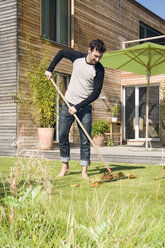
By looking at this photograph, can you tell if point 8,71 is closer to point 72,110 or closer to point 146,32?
point 72,110

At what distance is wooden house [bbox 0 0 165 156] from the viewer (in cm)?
830

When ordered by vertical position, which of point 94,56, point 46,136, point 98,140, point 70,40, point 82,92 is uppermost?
point 70,40

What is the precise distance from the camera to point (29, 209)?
5.75 feet

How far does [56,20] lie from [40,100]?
2.79 meters

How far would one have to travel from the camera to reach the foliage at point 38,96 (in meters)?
8.23

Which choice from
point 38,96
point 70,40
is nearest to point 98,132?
point 38,96

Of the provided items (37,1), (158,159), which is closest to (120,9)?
(37,1)

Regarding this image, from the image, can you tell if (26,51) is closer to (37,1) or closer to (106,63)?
(37,1)

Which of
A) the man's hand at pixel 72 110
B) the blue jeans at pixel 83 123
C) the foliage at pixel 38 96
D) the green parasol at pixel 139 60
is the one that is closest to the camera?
the man's hand at pixel 72 110

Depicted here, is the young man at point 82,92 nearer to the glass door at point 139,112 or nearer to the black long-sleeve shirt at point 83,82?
the black long-sleeve shirt at point 83,82

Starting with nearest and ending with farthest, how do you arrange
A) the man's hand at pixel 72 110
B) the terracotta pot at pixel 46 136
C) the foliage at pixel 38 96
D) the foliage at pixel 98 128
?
the man's hand at pixel 72 110
the terracotta pot at pixel 46 136
the foliage at pixel 38 96
the foliage at pixel 98 128

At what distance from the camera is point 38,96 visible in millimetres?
8227

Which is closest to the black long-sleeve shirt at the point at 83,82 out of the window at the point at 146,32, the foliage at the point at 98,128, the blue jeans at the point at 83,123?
the blue jeans at the point at 83,123

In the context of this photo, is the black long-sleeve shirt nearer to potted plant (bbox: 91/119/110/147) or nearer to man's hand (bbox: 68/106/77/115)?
man's hand (bbox: 68/106/77/115)
